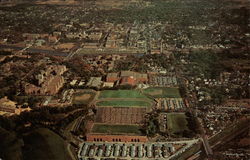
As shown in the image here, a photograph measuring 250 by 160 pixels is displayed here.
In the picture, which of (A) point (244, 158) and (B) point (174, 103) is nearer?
(A) point (244, 158)

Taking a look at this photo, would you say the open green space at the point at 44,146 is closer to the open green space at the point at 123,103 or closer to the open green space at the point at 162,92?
the open green space at the point at 123,103

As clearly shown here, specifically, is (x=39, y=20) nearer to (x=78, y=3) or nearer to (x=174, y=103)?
(x=78, y=3)

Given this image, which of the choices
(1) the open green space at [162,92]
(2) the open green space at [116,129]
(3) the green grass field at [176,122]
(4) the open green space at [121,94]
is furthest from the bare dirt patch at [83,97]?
(3) the green grass field at [176,122]

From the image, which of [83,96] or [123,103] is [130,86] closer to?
[123,103]

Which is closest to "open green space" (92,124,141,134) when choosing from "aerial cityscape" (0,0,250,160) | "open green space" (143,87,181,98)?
"aerial cityscape" (0,0,250,160)

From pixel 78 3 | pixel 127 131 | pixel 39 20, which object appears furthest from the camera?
pixel 78 3

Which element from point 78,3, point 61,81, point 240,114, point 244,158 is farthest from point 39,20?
point 244,158
